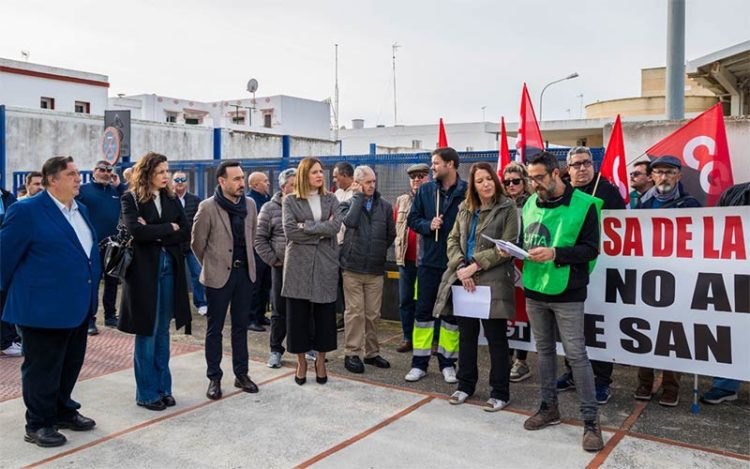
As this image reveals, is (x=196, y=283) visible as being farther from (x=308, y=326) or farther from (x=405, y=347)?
(x=308, y=326)

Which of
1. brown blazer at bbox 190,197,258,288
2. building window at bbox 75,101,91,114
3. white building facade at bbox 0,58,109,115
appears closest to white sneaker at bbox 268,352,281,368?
brown blazer at bbox 190,197,258,288

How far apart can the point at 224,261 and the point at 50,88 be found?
35.0m

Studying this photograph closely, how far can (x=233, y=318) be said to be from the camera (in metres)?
5.71

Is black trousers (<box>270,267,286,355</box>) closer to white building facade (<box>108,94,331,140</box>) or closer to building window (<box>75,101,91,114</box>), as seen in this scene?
building window (<box>75,101,91,114</box>)

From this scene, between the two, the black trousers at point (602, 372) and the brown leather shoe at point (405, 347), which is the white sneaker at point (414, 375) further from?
the black trousers at point (602, 372)

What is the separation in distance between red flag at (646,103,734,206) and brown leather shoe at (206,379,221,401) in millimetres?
4466

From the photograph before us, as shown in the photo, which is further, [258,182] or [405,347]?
[258,182]

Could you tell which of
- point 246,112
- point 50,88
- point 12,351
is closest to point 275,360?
point 12,351

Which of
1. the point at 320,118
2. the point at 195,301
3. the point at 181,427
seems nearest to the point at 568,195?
the point at 181,427

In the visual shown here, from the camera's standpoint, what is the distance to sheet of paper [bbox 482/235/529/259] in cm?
459

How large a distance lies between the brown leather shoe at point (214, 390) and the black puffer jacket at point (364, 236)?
5.45ft

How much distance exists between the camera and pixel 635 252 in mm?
5238

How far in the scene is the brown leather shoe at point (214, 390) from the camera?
545 cm

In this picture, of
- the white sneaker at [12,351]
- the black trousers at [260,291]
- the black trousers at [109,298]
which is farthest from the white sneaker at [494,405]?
the black trousers at [109,298]
